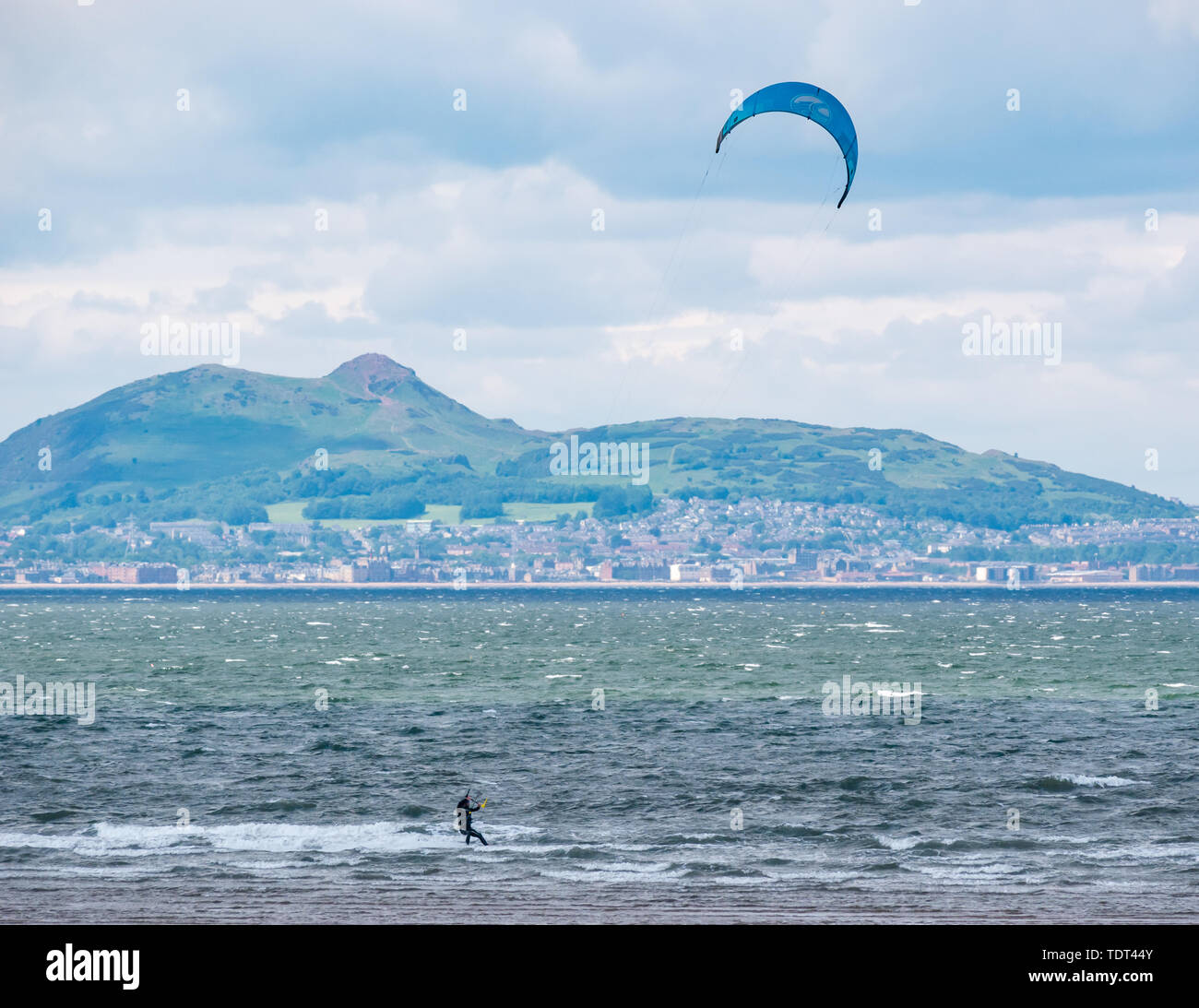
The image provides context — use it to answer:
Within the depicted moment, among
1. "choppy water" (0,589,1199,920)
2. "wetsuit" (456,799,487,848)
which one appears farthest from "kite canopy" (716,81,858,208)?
"wetsuit" (456,799,487,848)

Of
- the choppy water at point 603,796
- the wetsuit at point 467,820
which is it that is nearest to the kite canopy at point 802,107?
the choppy water at point 603,796

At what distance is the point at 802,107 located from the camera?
40500 millimetres

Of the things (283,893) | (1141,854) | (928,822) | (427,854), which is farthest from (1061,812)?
(283,893)

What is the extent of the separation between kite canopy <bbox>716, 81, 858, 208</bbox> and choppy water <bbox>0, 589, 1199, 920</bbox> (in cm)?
1747

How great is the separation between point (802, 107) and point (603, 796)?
20.4m

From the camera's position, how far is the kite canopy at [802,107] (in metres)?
40.2

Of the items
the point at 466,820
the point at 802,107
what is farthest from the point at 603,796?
the point at 802,107

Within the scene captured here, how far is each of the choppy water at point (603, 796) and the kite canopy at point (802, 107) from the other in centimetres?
1747

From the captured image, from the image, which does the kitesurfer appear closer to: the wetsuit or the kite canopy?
the wetsuit

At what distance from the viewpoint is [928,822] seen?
2998cm

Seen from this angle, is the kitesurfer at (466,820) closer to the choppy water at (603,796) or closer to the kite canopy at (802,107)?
the choppy water at (603,796)
